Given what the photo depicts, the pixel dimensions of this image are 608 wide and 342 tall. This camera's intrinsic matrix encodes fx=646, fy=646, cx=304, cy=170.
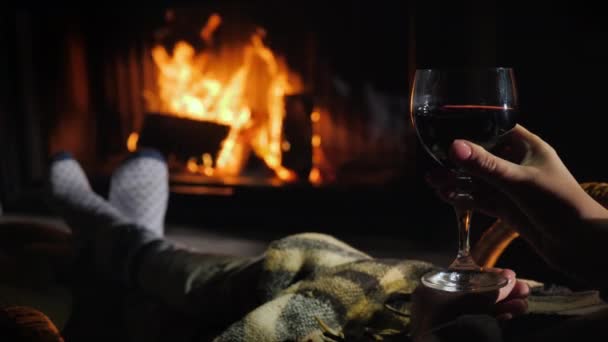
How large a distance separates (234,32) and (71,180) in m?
0.76

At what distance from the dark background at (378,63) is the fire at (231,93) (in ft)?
0.28

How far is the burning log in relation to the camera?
92.7 inches

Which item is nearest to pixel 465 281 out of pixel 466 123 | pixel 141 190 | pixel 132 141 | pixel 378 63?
pixel 466 123

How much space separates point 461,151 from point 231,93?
1.82 metres

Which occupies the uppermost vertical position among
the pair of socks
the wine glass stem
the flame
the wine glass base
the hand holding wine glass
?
the hand holding wine glass

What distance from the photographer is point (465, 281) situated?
69 centimetres

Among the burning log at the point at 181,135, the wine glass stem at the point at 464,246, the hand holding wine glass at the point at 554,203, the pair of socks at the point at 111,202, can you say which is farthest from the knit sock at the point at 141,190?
the hand holding wine glass at the point at 554,203

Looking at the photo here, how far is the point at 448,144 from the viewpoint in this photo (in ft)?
2.22

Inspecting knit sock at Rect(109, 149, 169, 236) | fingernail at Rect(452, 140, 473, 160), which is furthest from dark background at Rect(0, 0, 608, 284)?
fingernail at Rect(452, 140, 473, 160)

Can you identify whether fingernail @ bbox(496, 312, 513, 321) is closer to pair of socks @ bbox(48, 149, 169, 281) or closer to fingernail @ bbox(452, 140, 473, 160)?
fingernail @ bbox(452, 140, 473, 160)

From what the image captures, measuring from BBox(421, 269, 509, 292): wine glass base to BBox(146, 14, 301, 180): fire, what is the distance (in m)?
1.57

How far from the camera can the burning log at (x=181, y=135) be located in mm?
2354

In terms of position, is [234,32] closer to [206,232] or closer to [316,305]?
[206,232]

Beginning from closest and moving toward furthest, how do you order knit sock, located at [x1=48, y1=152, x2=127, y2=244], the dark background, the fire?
1. knit sock, located at [x1=48, y1=152, x2=127, y2=244]
2. the dark background
3. the fire
